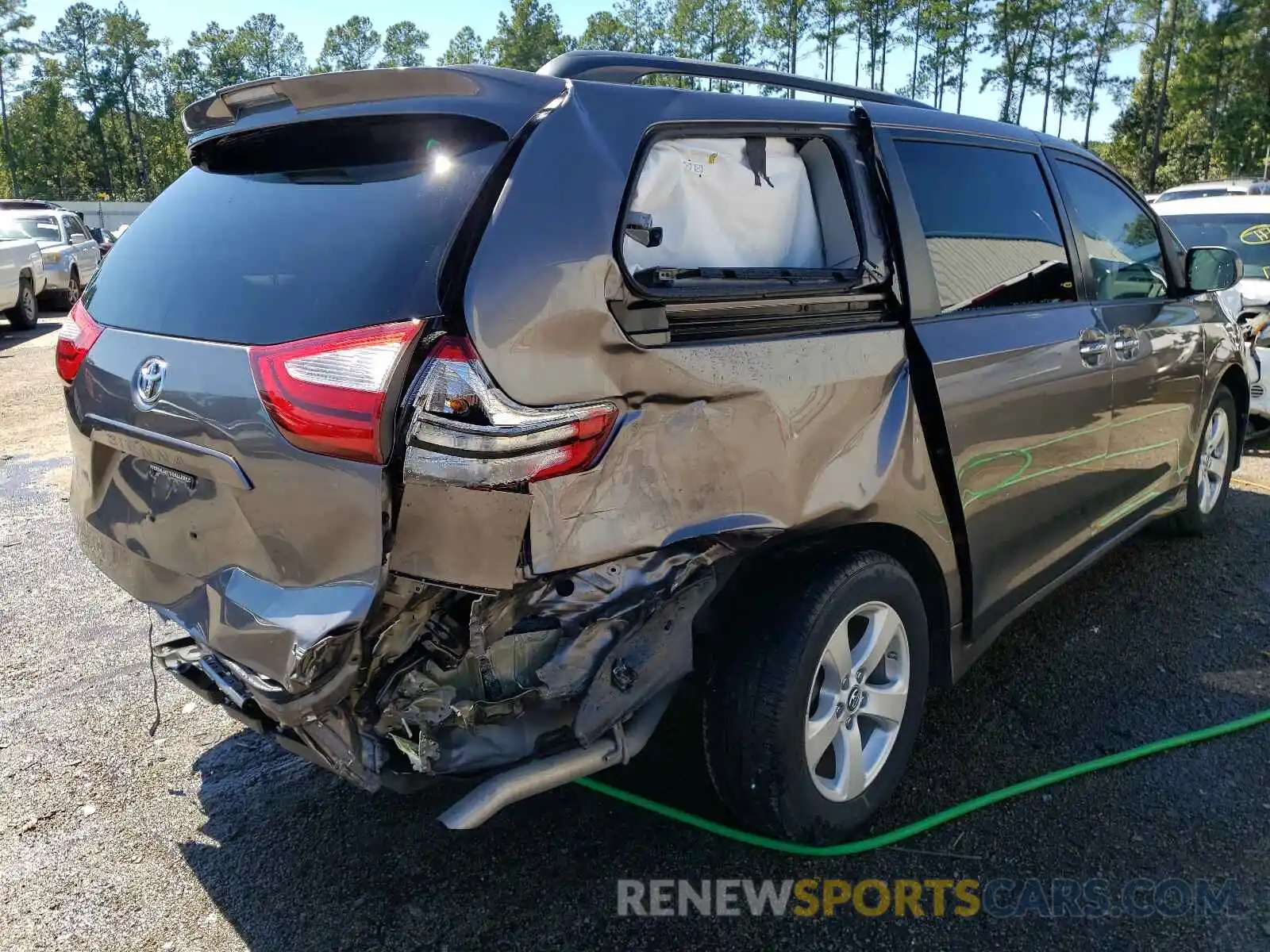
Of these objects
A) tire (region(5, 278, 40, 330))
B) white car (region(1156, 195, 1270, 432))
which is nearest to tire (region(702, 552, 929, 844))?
white car (region(1156, 195, 1270, 432))

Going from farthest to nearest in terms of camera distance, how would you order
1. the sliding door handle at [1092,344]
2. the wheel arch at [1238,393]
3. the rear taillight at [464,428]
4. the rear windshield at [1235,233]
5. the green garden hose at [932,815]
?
the rear windshield at [1235,233]
the wheel arch at [1238,393]
the sliding door handle at [1092,344]
the green garden hose at [932,815]
the rear taillight at [464,428]

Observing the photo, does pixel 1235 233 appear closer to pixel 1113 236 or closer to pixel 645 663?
pixel 1113 236

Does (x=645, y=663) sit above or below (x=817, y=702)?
above

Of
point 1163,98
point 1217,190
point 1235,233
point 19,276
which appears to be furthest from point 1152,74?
point 19,276

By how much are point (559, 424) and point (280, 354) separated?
586mm

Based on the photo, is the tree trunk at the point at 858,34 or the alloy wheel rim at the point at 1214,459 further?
the tree trunk at the point at 858,34

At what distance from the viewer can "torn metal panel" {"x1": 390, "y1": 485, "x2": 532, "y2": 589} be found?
72.2 inches

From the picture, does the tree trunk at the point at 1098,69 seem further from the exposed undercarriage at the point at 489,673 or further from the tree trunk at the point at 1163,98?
the exposed undercarriage at the point at 489,673

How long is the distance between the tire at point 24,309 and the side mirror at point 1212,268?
14.9 meters

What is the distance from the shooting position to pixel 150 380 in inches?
87.4

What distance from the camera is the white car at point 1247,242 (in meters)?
6.84

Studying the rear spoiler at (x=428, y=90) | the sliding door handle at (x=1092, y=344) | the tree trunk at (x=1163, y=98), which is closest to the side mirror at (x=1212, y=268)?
the sliding door handle at (x=1092, y=344)

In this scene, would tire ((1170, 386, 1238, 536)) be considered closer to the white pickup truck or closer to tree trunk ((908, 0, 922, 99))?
the white pickup truck

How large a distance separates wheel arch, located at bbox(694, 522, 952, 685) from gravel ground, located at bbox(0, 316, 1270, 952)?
670 millimetres
